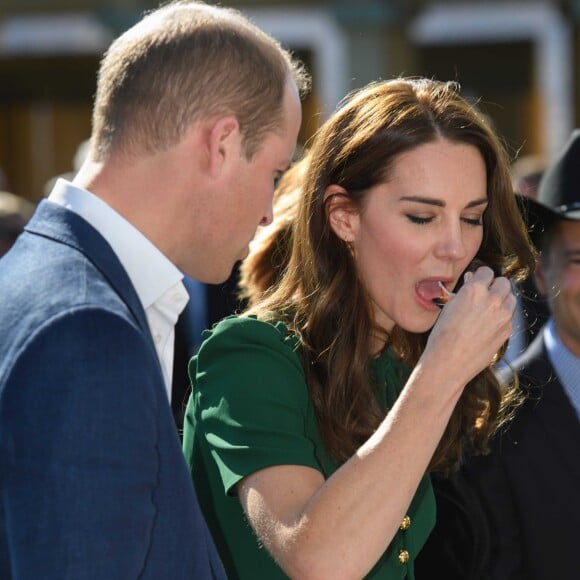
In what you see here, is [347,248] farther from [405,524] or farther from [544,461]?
[544,461]

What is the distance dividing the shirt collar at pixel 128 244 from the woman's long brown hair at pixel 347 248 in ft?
1.95

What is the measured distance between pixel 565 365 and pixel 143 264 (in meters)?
1.59

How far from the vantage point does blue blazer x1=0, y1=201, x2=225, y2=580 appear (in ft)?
4.32

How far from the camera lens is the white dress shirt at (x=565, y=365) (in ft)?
9.20

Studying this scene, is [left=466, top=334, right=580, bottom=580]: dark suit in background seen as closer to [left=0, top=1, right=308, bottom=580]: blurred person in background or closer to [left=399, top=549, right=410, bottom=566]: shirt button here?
[left=399, top=549, right=410, bottom=566]: shirt button

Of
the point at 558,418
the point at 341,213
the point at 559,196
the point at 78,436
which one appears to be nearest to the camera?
the point at 78,436

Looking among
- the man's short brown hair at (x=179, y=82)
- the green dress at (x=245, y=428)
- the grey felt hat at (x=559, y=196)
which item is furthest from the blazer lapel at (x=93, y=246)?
the grey felt hat at (x=559, y=196)

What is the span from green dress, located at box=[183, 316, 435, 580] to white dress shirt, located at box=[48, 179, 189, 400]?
34cm

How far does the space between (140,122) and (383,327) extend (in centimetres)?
92

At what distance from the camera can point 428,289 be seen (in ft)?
7.33

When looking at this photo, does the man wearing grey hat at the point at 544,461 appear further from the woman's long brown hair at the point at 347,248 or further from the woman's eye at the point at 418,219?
the woman's eye at the point at 418,219

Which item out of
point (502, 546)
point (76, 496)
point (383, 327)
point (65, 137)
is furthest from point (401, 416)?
point (65, 137)

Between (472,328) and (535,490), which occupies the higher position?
(472,328)

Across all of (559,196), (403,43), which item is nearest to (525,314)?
(559,196)
